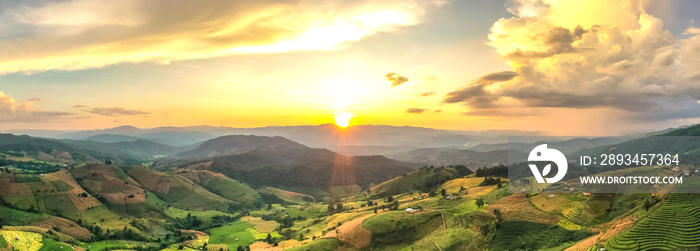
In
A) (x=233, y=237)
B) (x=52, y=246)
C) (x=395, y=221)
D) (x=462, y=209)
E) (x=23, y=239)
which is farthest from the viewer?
(x=233, y=237)

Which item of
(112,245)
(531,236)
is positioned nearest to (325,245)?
(531,236)

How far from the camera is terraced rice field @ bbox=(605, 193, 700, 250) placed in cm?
6003

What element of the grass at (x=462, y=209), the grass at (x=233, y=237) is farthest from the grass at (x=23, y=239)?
the grass at (x=462, y=209)

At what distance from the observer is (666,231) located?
209 ft

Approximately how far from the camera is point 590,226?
3174 inches

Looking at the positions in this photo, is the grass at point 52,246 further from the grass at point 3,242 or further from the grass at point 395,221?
the grass at point 395,221

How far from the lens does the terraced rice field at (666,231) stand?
60031mm

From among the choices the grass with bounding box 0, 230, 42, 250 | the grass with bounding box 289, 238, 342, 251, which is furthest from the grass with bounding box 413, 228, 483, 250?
the grass with bounding box 0, 230, 42, 250

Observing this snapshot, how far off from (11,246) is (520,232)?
163m

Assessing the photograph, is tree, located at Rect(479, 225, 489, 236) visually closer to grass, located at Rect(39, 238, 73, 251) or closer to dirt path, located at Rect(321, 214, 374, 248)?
dirt path, located at Rect(321, 214, 374, 248)

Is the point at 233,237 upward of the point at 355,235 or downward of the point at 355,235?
downward

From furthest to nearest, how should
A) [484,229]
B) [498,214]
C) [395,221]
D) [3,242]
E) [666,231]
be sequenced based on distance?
[395,221] → [3,242] → [498,214] → [484,229] → [666,231]

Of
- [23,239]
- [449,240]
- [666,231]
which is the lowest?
[23,239]

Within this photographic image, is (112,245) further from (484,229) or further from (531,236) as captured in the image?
(531,236)
